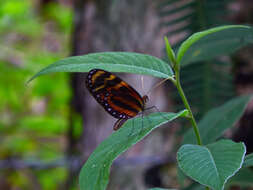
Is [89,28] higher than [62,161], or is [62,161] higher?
[89,28]

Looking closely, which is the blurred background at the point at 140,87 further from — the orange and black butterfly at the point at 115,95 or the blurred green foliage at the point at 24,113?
the orange and black butterfly at the point at 115,95

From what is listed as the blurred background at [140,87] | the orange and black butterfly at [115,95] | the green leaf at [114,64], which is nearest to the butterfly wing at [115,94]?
the orange and black butterfly at [115,95]

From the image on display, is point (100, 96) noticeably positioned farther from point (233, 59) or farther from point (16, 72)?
point (16, 72)

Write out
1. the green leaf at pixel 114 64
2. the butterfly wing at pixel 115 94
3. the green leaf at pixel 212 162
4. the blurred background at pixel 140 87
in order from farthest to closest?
the blurred background at pixel 140 87, the butterfly wing at pixel 115 94, the green leaf at pixel 114 64, the green leaf at pixel 212 162

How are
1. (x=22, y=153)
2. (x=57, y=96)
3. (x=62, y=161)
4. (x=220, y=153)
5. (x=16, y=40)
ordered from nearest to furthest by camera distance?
(x=220, y=153), (x=62, y=161), (x=22, y=153), (x=57, y=96), (x=16, y=40)

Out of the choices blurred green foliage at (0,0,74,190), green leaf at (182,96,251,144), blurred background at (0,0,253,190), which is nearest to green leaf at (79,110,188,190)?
green leaf at (182,96,251,144)

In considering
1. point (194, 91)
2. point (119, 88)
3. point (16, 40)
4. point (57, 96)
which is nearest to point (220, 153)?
point (119, 88)

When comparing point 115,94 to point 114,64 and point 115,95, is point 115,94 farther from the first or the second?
point 114,64
